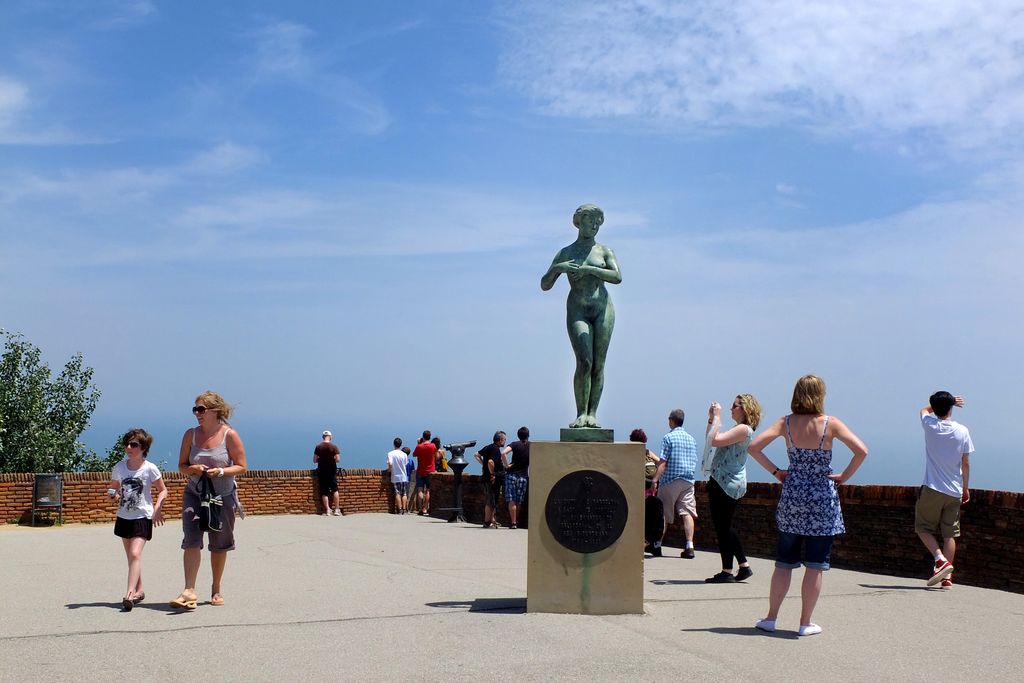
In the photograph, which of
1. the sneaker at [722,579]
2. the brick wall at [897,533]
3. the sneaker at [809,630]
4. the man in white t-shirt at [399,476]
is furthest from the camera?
the man in white t-shirt at [399,476]

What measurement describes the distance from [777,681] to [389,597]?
391cm

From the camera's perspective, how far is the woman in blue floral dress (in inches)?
280

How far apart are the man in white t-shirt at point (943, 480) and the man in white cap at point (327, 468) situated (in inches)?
499

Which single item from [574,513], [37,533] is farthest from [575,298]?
[37,533]

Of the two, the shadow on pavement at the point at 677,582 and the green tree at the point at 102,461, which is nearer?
the shadow on pavement at the point at 677,582

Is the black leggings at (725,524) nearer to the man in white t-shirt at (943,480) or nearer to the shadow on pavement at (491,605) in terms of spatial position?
the man in white t-shirt at (943,480)

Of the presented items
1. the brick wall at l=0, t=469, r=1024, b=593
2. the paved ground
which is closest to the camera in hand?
the brick wall at l=0, t=469, r=1024, b=593

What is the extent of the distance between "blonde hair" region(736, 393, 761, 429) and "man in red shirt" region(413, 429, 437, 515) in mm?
11346

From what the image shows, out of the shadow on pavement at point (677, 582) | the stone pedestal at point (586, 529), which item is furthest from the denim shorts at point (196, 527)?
the shadow on pavement at point (677, 582)

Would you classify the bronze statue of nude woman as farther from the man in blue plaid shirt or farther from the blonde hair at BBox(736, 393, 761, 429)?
the man in blue plaid shirt

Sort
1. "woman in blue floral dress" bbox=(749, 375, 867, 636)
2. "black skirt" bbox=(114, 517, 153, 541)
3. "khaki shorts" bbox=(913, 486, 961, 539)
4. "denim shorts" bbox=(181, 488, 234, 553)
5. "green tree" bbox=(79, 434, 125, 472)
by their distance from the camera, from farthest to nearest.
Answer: "green tree" bbox=(79, 434, 125, 472) < "khaki shorts" bbox=(913, 486, 961, 539) < "black skirt" bbox=(114, 517, 153, 541) < "denim shorts" bbox=(181, 488, 234, 553) < "woman in blue floral dress" bbox=(749, 375, 867, 636)

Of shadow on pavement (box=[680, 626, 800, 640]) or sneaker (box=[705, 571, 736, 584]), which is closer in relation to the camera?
shadow on pavement (box=[680, 626, 800, 640])

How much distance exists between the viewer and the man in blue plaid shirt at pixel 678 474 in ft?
40.0

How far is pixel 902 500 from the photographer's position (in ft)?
36.3
